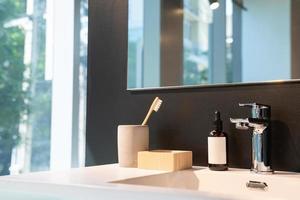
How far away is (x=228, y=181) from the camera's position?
3.14ft

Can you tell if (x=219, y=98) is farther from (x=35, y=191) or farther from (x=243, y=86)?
(x=35, y=191)

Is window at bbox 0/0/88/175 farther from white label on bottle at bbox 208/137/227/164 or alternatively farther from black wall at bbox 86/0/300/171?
white label on bottle at bbox 208/137/227/164

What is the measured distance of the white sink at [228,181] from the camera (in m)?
0.87

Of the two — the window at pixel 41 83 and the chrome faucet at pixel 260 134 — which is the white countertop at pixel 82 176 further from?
the window at pixel 41 83

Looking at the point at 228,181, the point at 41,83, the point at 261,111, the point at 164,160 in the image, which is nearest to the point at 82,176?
the point at 164,160

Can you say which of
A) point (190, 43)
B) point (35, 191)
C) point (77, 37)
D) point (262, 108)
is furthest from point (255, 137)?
point (77, 37)

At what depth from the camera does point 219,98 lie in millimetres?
1110

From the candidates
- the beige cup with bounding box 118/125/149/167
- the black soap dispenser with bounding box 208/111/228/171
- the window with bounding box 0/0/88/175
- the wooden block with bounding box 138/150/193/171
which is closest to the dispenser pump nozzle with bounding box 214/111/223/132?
the black soap dispenser with bounding box 208/111/228/171

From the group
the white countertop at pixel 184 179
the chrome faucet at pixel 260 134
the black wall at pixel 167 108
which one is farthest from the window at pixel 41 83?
the chrome faucet at pixel 260 134

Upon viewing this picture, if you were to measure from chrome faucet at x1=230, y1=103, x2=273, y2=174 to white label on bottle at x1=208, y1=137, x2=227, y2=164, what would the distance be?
0.07 m

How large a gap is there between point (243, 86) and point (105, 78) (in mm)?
501

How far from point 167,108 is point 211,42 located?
24cm

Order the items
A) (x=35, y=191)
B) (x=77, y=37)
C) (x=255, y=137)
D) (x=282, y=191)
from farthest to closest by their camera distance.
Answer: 1. (x=77, y=37)
2. (x=255, y=137)
3. (x=282, y=191)
4. (x=35, y=191)

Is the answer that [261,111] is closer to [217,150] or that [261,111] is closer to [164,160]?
[217,150]
